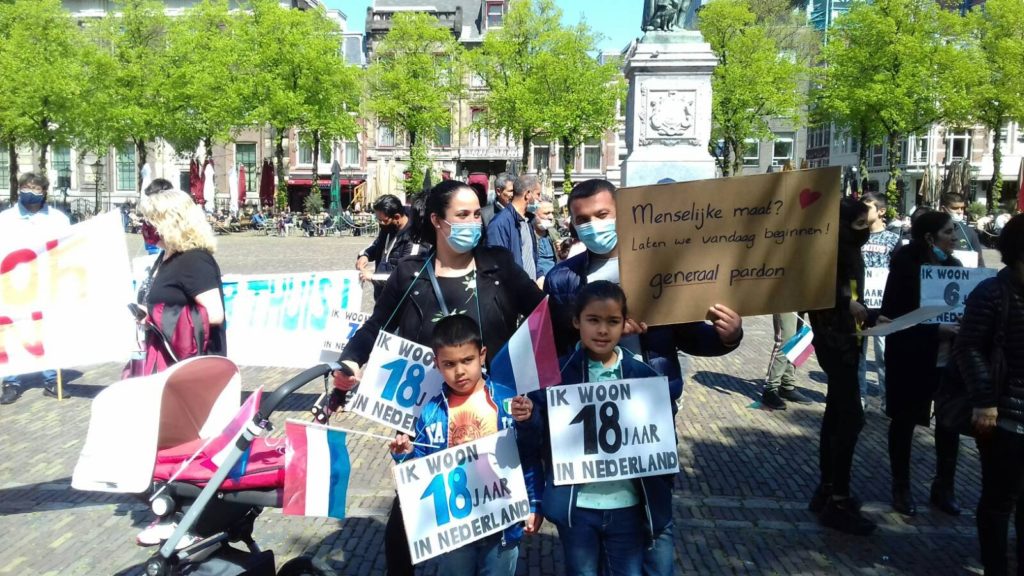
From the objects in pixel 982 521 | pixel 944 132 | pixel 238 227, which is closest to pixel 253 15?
pixel 238 227

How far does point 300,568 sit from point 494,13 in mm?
63859

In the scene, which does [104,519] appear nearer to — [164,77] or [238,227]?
[238,227]

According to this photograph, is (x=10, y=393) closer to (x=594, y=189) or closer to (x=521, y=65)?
(x=594, y=189)

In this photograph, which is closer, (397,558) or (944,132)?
(397,558)

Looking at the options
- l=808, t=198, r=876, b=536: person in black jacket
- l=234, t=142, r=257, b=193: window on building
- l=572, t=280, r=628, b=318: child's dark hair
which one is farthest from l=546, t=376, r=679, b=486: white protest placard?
l=234, t=142, r=257, b=193: window on building

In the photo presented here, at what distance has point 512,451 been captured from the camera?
3.14 meters

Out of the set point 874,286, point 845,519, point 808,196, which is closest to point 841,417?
point 845,519

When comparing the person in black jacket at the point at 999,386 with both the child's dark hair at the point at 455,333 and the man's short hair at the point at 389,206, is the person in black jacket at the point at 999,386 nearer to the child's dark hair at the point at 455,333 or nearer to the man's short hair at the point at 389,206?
the child's dark hair at the point at 455,333

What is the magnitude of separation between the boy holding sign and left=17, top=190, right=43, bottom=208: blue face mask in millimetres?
6527

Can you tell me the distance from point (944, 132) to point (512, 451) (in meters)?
56.3

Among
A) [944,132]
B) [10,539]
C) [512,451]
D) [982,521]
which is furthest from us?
[944,132]

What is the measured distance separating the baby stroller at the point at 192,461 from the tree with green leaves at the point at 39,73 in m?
42.3

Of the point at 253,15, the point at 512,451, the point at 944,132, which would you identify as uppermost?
the point at 253,15

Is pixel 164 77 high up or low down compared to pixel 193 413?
up
